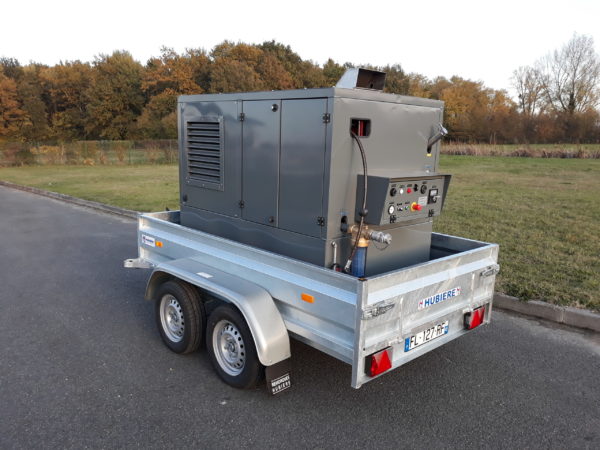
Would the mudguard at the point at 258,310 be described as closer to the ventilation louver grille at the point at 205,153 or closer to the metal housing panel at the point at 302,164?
the metal housing panel at the point at 302,164

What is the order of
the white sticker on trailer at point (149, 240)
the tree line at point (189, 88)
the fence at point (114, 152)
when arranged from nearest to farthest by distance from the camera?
the white sticker on trailer at point (149, 240) < the fence at point (114, 152) < the tree line at point (189, 88)

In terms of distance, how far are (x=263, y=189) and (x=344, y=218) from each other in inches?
32.4

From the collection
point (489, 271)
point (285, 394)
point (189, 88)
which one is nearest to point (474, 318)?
point (489, 271)

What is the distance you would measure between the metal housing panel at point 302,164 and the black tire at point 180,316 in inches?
42.3

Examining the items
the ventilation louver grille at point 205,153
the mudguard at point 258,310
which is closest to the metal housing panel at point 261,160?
the ventilation louver grille at point 205,153

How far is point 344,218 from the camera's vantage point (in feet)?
A: 11.9

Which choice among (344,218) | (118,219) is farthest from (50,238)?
(344,218)

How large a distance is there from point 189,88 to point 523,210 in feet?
137

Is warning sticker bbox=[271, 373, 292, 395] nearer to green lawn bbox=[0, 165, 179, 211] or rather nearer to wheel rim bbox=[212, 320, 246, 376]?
wheel rim bbox=[212, 320, 246, 376]

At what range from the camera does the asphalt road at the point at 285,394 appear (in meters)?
3.21

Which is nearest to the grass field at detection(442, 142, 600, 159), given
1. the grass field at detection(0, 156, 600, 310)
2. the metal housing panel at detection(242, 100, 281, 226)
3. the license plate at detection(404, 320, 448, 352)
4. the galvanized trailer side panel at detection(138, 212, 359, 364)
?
the grass field at detection(0, 156, 600, 310)

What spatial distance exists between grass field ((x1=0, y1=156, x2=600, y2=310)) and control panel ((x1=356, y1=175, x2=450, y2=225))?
2386 mm

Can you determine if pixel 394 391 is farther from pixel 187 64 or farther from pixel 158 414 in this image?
pixel 187 64

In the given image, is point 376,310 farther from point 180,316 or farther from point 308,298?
point 180,316
